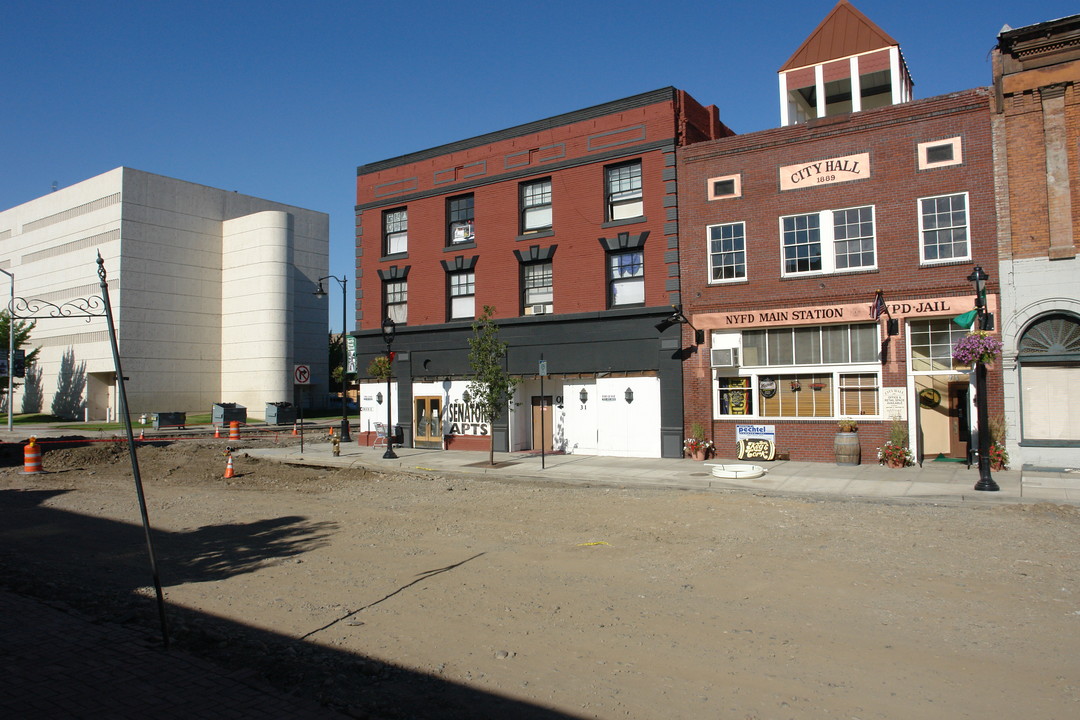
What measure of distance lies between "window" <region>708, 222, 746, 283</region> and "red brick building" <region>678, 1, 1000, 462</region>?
4cm

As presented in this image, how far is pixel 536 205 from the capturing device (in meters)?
24.7

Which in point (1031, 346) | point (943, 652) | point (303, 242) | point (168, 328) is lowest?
point (943, 652)

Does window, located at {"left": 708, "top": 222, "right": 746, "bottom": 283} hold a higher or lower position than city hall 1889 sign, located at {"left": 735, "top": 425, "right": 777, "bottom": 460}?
higher

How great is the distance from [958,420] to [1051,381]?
2298mm

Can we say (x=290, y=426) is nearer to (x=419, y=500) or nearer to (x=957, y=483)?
(x=419, y=500)

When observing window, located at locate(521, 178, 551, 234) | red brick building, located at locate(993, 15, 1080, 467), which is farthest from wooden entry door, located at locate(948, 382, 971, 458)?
window, located at locate(521, 178, 551, 234)

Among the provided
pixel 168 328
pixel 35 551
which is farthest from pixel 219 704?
pixel 168 328

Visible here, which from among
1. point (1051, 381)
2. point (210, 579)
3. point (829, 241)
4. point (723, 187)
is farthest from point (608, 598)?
point (723, 187)

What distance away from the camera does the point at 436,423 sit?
86.6ft

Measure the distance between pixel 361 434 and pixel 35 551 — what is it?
17.4 meters

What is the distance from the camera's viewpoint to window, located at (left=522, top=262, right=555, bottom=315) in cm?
2436

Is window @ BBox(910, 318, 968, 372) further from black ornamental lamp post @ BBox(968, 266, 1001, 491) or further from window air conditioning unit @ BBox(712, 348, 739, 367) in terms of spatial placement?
window air conditioning unit @ BBox(712, 348, 739, 367)

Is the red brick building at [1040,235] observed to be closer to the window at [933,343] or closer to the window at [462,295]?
the window at [933,343]

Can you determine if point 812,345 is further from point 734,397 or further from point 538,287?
point 538,287
